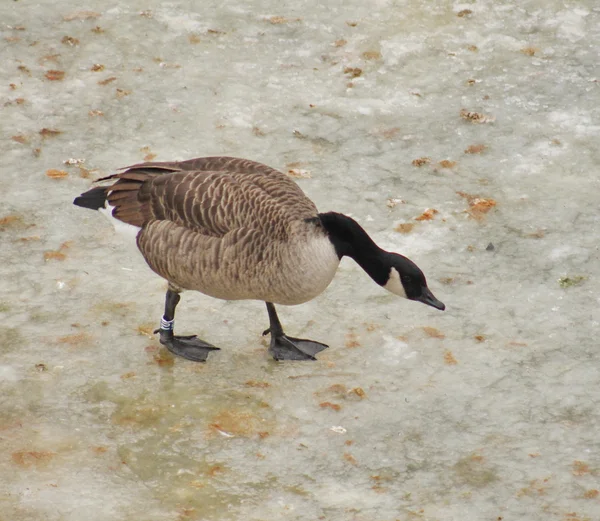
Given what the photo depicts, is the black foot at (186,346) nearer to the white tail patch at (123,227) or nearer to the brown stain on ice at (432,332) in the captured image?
the white tail patch at (123,227)

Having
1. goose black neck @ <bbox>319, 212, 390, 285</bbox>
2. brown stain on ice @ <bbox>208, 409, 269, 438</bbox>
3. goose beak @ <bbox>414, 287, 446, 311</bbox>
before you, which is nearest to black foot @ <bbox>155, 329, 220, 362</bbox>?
brown stain on ice @ <bbox>208, 409, 269, 438</bbox>

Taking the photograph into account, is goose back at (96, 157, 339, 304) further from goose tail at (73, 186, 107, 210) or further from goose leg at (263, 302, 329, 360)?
goose leg at (263, 302, 329, 360)

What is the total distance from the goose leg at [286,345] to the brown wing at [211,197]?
0.63 m

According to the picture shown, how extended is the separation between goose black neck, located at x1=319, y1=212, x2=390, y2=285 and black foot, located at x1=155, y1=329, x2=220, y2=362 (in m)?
1.01

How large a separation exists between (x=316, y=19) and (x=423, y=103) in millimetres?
1516

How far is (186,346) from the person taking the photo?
5.63 metres

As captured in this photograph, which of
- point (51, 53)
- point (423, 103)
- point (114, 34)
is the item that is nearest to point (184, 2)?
point (114, 34)

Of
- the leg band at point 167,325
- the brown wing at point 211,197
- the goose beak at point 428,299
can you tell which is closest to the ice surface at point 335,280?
the leg band at point 167,325

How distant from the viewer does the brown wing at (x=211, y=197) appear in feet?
17.2

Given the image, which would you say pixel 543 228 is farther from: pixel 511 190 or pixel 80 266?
pixel 80 266

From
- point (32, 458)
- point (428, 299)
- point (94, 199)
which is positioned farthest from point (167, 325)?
point (428, 299)

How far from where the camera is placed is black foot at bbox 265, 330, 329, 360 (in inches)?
222

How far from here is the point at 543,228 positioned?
6555 millimetres

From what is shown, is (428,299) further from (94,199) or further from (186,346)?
(94,199)
